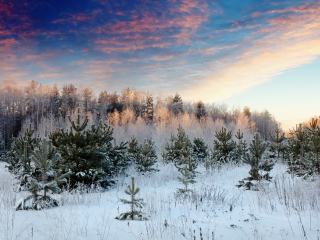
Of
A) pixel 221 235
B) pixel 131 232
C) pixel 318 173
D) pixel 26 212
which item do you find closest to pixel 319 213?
pixel 221 235

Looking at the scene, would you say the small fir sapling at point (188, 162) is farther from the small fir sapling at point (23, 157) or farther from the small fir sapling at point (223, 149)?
the small fir sapling at point (23, 157)

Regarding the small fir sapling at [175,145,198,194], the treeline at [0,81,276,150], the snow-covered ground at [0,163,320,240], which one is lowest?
the snow-covered ground at [0,163,320,240]

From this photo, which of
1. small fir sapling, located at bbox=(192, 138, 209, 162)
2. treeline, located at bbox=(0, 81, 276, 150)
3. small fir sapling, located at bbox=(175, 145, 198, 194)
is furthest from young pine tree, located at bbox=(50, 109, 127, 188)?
treeline, located at bbox=(0, 81, 276, 150)

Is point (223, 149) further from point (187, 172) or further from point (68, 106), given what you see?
point (68, 106)

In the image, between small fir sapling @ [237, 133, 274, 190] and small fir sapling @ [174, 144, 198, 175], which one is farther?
small fir sapling @ [174, 144, 198, 175]

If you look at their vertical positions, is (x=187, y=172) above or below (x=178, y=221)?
above

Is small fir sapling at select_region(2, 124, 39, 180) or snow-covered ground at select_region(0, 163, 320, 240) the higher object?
small fir sapling at select_region(2, 124, 39, 180)

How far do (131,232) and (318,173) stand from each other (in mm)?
8182

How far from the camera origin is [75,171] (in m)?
8.05

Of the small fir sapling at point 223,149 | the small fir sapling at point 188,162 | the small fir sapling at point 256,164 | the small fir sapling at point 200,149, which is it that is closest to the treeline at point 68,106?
the small fir sapling at point 200,149

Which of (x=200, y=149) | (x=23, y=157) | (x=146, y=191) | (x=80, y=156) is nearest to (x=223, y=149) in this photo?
(x=200, y=149)

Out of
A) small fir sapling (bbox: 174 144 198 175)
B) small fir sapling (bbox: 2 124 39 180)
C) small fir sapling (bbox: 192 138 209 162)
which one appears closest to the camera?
small fir sapling (bbox: 174 144 198 175)

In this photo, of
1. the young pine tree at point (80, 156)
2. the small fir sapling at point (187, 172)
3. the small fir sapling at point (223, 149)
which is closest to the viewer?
the small fir sapling at point (187, 172)

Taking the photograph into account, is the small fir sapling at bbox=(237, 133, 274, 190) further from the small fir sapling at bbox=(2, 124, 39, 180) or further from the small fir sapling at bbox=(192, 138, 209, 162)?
the small fir sapling at bbox=(2, 124, 39, 180)
